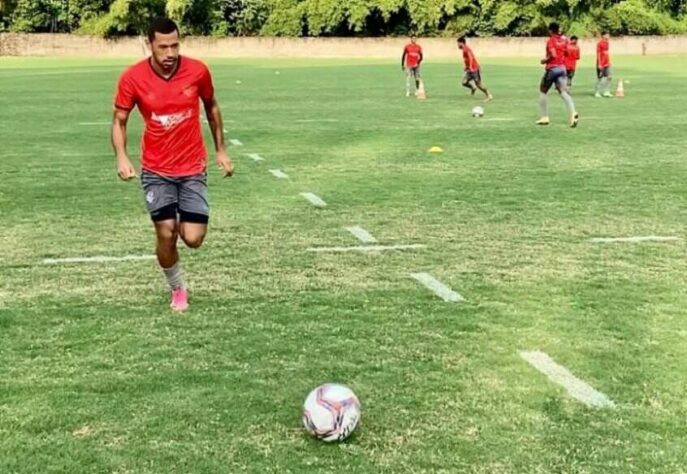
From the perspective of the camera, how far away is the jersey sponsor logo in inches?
256

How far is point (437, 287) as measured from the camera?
721 cm

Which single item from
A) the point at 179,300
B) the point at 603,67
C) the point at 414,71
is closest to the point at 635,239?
the point at 179,300

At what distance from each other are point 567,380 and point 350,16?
69756mm

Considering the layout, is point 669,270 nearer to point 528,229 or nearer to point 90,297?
point 528,229

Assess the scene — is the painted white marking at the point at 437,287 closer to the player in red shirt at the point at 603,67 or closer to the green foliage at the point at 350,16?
the player in red shirt at the point at 603,67

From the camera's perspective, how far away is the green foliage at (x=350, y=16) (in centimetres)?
7244

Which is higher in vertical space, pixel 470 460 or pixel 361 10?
pixel 361 10

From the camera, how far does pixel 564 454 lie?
4.31 meters

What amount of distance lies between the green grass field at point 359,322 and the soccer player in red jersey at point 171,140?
0.51 m

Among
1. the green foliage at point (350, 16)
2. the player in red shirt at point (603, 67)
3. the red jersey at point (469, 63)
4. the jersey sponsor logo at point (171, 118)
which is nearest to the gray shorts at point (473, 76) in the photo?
the red jersey at point (469, 63)

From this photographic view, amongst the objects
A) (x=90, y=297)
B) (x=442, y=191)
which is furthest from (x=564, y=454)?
(x=442, y=191)

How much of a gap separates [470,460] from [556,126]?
52.3 ft

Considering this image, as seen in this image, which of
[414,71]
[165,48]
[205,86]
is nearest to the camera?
[165,48]

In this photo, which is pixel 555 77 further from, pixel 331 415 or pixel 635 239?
pixel 331 415
